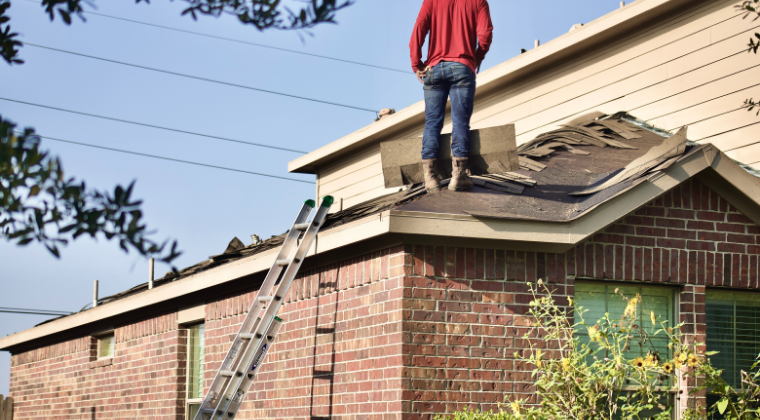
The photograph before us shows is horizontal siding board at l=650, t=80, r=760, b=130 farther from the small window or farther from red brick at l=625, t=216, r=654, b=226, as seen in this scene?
Result: the small window

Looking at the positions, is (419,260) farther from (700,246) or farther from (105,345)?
(105,345)

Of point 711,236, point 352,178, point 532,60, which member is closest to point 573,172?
point 711,236

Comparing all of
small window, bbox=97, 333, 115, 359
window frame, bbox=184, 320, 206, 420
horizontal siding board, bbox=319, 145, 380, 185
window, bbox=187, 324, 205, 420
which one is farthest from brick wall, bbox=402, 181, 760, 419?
small window, bbox=97, 333, 115, 359

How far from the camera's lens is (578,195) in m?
8.23

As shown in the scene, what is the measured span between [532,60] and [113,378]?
26.4ft

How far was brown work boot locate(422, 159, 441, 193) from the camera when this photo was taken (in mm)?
8250

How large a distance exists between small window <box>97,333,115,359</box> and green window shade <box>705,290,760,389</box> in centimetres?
950

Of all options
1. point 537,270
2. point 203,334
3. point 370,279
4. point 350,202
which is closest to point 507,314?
point 537,270

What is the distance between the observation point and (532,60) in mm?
12727

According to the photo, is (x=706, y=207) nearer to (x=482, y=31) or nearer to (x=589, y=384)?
(x=482, y=31)

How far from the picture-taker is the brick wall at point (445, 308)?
289 inches

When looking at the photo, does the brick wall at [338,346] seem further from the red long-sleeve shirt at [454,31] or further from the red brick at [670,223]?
the red brick at [670,223]

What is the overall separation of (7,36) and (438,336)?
4.72m

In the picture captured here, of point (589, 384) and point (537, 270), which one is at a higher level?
point (537, 270)
